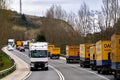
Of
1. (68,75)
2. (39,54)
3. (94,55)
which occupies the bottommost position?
(68,75)

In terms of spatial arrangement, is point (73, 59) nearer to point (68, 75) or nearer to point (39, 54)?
point (39, 54)

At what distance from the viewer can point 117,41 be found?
31406 mm

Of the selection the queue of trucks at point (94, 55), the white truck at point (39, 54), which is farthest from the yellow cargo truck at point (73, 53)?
the white truck at point (39, 54)

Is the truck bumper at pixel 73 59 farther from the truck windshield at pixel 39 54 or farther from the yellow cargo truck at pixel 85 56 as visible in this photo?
the truck windshield at pixel 39 54

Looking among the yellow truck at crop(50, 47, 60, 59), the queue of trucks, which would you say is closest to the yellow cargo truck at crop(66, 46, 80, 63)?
the queue of trucks

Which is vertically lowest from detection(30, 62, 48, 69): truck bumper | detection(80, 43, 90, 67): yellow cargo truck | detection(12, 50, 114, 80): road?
detection(12, 50, 114, 80): road

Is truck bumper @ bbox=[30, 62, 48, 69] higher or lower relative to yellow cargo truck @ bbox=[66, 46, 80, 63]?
lower

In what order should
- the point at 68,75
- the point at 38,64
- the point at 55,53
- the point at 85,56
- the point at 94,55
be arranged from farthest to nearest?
the point at 55,53
the point at 85,56
the point at 38,64
the point at 94,55
the point at 68,75

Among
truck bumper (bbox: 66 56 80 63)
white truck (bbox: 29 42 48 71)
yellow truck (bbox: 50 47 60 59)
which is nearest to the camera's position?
white truck (bbox: 29 42 48 71)


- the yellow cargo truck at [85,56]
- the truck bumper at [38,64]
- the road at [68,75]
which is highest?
the yellow cargo truck at [85,56]

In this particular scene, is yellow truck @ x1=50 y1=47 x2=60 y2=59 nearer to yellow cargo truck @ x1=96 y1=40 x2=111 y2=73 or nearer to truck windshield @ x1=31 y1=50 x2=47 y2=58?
truck windshield @ x1=31 y1=50 x2=47 y2=58

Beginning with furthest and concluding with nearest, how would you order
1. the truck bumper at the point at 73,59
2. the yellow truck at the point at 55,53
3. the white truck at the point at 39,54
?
the yellow truck at the point at 55,53
the truck bumper at the point at 73,59
the white truck at the point at 39,54

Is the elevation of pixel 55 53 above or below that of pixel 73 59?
above

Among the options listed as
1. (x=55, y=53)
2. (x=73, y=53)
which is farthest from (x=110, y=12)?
(x=55, y=53)
